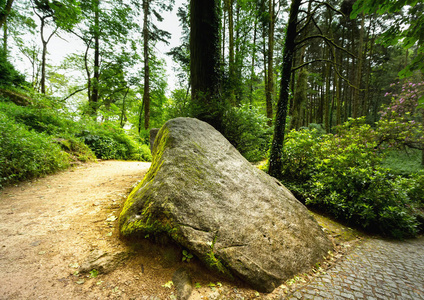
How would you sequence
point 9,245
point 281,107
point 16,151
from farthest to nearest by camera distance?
point 281,107
point 16,151
point 9,245

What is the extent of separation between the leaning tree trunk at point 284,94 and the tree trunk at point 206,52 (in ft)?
5.58

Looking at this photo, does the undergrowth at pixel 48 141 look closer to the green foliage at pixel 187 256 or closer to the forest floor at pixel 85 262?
the forest floor at pixel 85 262

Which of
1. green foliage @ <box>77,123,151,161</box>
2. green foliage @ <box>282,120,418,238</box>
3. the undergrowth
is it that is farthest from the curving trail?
green foliage @ <box>77,123,151,161</box>

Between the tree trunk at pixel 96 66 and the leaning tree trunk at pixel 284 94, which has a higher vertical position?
the tree trunk at pixel 96 66

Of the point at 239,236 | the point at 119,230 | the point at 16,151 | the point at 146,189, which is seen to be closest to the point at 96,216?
the point at 119,230

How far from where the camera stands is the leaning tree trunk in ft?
14.4

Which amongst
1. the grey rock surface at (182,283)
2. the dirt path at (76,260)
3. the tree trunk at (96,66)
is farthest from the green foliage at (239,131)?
the tree trunk at (96,66)

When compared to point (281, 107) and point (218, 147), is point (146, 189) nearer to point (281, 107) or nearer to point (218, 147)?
point (218, 147)

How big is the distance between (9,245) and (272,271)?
296cm

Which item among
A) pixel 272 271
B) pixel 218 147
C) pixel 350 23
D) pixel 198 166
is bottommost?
pixel 272 271

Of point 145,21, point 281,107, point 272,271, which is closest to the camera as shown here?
point 272,271

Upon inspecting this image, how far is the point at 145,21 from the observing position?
1318 cm

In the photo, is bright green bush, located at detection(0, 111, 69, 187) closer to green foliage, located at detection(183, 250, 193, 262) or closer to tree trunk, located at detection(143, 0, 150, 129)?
green foliage, located at detection(183, 250, 193, 262)

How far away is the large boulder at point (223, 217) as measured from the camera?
1.82 metres
